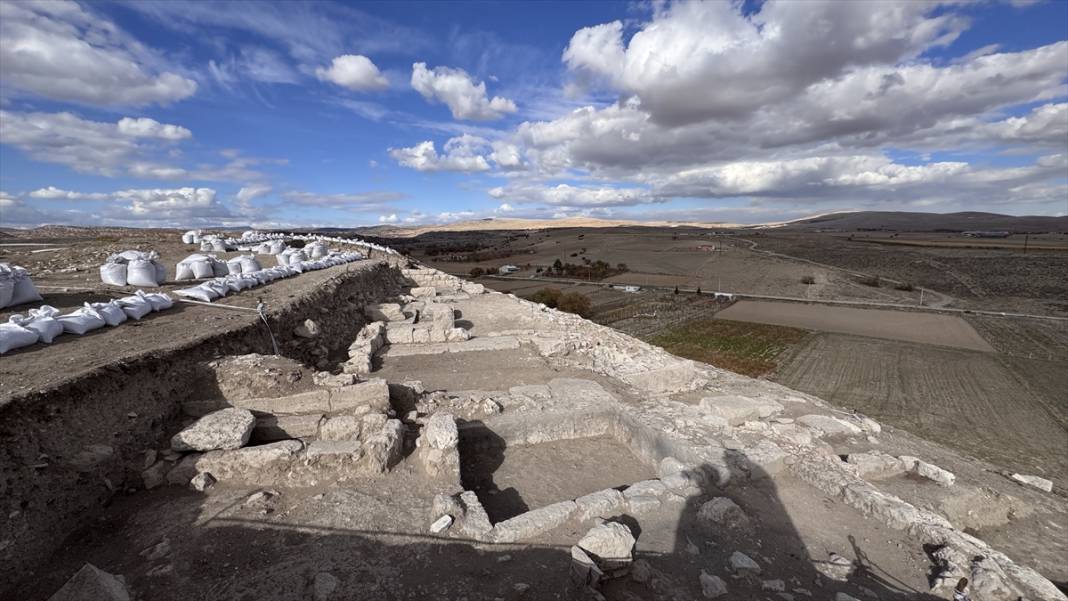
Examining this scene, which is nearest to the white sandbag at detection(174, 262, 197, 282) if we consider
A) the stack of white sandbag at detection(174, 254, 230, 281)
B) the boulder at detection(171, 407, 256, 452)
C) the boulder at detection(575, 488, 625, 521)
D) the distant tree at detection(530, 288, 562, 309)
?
the stack of white sandbag at detection(174, 254, 230, 281)

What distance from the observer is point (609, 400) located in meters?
7.47

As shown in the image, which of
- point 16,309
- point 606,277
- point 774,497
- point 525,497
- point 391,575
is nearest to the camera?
point 391,575

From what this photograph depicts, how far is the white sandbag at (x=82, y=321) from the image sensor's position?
6625 mm

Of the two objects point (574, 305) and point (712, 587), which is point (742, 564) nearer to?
point (712, 587)

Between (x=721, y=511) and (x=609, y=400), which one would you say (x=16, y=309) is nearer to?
(x=609, y=400)

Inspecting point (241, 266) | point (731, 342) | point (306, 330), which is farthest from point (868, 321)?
point (241, 266)

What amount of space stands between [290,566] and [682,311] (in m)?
36.6

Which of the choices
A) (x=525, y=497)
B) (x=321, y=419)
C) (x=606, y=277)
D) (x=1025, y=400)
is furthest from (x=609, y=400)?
(x=606, y=277)

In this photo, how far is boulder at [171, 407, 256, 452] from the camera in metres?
5.00

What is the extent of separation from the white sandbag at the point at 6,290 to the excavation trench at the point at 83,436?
3979mm

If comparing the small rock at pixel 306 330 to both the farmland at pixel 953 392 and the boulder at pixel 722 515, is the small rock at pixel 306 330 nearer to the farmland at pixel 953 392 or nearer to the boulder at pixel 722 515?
the boulder at pixel 722 515

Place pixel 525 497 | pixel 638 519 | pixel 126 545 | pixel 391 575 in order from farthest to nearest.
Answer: pixel 525 497
pixel 638 519
pixel 126 545
pixel 391 575

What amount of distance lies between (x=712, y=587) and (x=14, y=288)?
13.0m

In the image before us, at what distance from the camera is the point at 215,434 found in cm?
504
